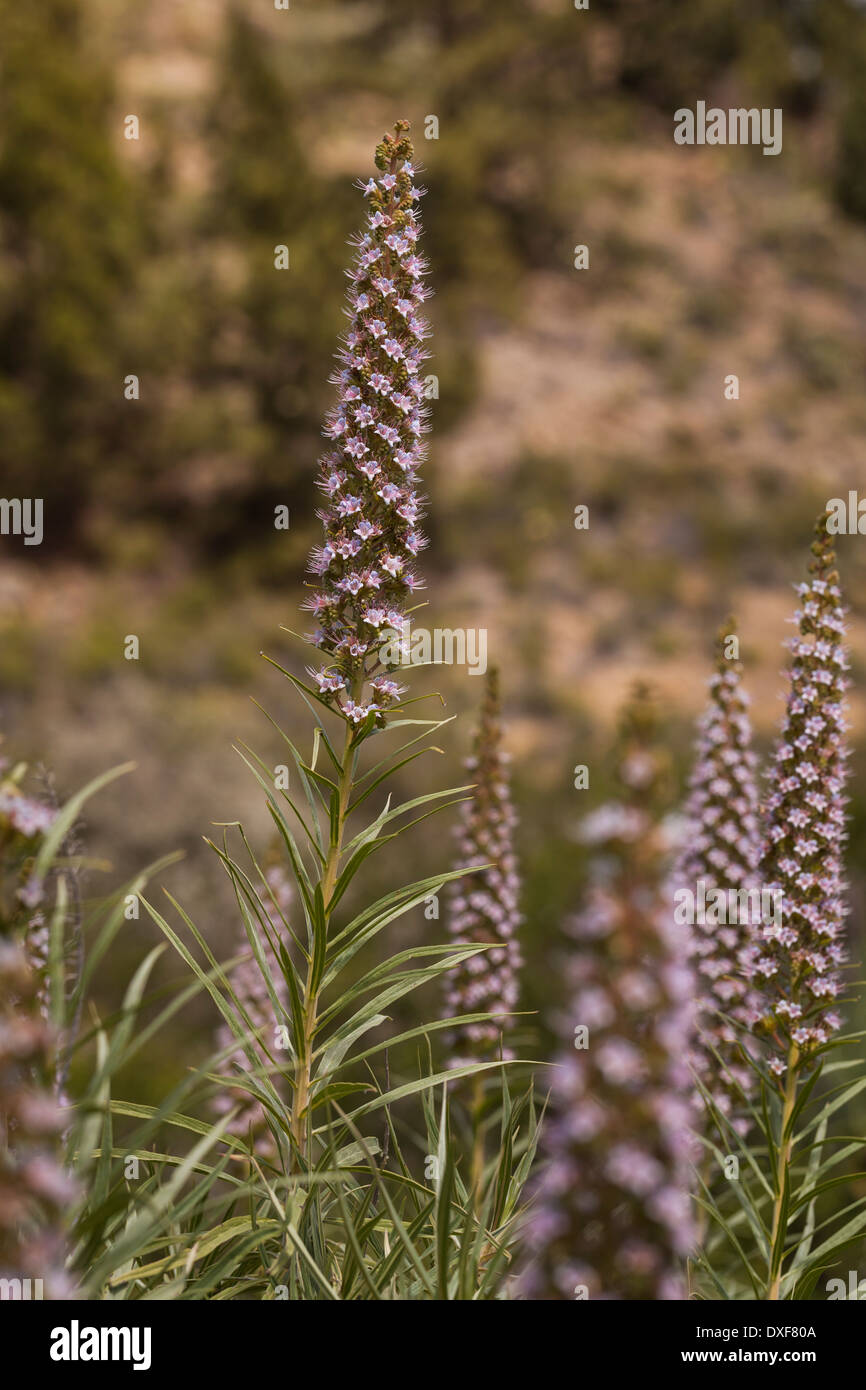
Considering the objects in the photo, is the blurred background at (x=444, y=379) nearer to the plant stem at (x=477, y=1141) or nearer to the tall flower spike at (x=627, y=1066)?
the plant stem at (x=477, y=1141)

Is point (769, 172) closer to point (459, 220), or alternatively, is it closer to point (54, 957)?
point (459, 220)

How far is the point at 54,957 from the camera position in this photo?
169cm

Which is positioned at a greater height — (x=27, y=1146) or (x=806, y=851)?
(x=806, y=851)

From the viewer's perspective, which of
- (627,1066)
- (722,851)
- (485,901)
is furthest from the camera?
(485,901)

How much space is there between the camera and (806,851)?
9.65 ft

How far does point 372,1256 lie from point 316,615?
181cm

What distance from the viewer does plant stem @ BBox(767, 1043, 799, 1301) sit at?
2.74 m

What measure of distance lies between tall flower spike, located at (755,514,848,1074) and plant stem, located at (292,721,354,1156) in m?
1.19

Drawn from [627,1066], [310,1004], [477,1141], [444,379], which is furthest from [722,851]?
[444,379]

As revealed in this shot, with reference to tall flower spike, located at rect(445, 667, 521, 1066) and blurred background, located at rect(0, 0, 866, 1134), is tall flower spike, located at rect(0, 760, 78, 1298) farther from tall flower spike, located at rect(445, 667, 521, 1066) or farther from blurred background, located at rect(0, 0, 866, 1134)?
blurred background, located at rect(0, 0, 866, 1134)

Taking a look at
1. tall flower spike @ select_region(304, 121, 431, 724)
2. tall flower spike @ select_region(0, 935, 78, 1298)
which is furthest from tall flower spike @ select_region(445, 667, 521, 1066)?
tall flower spike @ select_region(0, 935, 78, 1298)

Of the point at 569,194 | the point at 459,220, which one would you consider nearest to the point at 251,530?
the point at 459,220

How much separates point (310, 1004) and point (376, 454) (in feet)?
4.91

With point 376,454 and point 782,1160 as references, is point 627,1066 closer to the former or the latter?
point 782,1160
